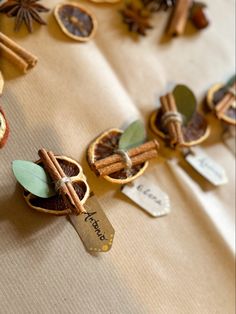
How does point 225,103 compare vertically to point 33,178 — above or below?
below

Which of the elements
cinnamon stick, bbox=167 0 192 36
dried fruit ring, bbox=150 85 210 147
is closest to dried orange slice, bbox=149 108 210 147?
dried fruit ring, bbox=150 85 210 147

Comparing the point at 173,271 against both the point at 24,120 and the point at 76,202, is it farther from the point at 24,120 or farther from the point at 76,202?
the point at 24,120

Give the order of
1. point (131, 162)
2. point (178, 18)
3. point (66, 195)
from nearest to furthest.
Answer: point (66, 195) → point (131, 162) → point (178, 18)

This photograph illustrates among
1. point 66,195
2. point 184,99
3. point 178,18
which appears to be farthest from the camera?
point 178,18

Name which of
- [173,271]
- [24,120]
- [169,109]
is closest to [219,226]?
[173,271]

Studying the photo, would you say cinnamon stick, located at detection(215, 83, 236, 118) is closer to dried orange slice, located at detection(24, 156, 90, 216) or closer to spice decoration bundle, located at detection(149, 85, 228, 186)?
spice decoration bundle, located at detection(149, 85, 228, 186)

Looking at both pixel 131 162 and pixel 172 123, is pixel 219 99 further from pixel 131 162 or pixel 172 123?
pixel 131 162

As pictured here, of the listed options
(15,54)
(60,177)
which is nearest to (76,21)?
(15,54)

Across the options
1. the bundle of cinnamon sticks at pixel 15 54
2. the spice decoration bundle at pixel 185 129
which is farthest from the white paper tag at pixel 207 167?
the bundle of cinnamon sticks at pixel 15 54
